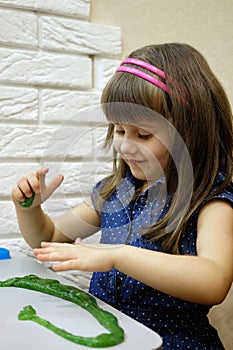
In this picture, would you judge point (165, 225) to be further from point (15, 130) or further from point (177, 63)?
point (15, 130)

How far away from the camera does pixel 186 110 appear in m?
0.79

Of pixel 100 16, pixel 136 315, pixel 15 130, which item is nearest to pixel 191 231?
pixel 136 315

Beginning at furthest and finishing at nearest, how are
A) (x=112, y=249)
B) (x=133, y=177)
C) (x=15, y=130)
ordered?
(x=15, y=130)
(x=133, y=177)
(x=112, y=249)

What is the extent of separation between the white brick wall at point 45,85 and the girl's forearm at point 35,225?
6 cm

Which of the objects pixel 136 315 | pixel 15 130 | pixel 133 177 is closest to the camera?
pixel 136 315

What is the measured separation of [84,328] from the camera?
1.81ft

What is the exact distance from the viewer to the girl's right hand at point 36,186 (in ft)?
2.74

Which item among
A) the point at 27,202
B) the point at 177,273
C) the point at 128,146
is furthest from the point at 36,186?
the point at 177,273

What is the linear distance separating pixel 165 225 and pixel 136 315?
143 mm

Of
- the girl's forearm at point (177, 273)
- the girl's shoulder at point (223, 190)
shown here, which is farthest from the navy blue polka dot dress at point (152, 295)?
the girl's forearm at point (177, 273)

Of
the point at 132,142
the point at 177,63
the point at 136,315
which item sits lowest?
the point at 136,315

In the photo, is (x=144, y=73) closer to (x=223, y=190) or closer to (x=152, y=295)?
(x=223, y=190)

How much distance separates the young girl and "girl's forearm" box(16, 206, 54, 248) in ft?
0.14

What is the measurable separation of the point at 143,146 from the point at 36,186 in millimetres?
191
